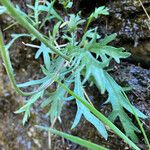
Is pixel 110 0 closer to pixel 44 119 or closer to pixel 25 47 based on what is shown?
pixel 25 47

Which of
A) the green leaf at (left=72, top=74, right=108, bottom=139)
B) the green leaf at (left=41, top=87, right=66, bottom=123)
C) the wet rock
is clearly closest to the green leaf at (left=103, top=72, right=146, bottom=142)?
the green leaf at (left=72, top=74, right=108, bottom=139)

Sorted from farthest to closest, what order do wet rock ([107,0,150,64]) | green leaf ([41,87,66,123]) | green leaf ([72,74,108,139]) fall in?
wet rock ([107,0,150,64]) → green leaf ([41,87,66,123]) → green leaf ([72,74,108,139])

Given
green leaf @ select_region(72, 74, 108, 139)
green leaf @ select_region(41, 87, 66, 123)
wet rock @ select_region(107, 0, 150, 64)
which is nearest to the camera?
green leaf @ select_region(72, 74, 108, 139)

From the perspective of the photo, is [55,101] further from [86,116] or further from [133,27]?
[133,27]

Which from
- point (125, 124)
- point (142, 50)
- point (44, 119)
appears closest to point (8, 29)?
point (44, 119)

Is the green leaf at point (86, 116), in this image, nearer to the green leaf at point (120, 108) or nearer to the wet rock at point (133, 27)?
the green leaf at point (120, 108)

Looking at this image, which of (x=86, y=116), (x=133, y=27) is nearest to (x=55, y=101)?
(x=86, y=116)

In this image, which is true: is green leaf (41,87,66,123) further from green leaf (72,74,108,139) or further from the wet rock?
the wet rock

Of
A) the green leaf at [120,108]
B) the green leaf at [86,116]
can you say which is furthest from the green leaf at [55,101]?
the green leaf at [120,108]

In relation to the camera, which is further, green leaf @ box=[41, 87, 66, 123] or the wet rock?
the wet rock

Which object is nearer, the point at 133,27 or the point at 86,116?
the point at 86,116

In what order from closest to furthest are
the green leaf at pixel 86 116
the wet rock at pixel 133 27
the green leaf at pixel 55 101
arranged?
the green leaf at pixel 86 116, the green leaf at pixel 55 101, the wet rock at pixel 133 27
